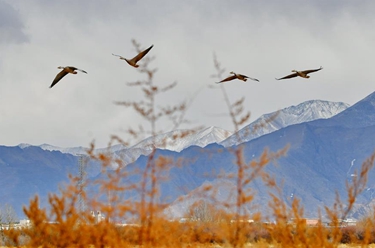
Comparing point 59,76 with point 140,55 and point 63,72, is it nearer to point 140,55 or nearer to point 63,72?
point 63,72

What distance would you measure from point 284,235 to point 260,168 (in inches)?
58.6

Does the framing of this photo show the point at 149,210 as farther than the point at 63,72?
No

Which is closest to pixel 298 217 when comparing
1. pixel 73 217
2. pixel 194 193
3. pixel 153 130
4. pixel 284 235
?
pixel 284 235

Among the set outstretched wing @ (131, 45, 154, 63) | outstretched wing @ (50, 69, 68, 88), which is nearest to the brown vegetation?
outstretched wing @ (131, 45, 154, 63)

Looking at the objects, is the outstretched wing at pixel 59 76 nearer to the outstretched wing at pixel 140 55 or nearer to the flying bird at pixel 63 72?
the flying bird at pixel 63 72

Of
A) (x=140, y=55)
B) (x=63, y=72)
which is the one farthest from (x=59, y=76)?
(x=140, y=55)

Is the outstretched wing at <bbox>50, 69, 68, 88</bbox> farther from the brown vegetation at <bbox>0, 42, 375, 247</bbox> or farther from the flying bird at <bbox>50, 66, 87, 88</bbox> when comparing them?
the brown vegetation at <bbox>0, 42, 375, 247</bbox>

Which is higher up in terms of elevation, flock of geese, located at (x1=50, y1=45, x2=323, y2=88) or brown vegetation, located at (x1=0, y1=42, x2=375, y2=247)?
flock of geese, located at (x1=50, y1=45, x2=323, y2=88)

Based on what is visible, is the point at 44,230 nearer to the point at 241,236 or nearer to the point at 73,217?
the point at 73,217

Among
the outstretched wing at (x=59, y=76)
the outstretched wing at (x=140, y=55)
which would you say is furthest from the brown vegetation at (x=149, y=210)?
the outstretched wing at (x=59, y=76)

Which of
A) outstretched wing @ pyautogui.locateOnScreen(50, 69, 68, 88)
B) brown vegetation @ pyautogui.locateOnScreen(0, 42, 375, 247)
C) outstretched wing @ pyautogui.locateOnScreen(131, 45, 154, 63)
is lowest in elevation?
brown vegetation @ pyautogui.locateOnScreen(0, 42, 375, 247)

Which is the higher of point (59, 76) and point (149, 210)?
point (59, 76)

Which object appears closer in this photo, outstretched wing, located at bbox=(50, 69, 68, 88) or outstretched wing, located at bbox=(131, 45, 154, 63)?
outstretched wing, located at bbox=(131, 45, 154, 63)

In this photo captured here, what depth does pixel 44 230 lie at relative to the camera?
14297 mm
